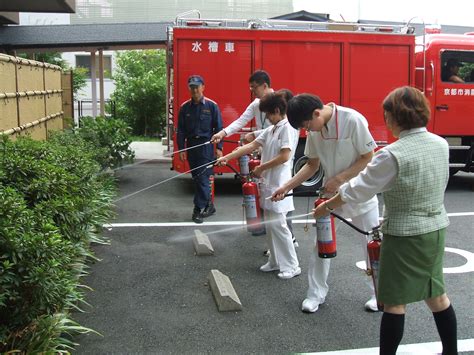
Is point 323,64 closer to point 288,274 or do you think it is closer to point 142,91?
point 288,274

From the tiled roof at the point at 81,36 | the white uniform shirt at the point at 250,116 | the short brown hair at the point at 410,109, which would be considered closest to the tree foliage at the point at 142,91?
the tiled roof at the point at 81,36

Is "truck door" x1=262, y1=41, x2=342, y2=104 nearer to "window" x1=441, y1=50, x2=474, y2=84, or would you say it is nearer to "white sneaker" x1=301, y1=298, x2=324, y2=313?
"window" x1=441, y1=50, x2=474, y2=84

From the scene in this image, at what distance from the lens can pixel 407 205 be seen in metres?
3.00

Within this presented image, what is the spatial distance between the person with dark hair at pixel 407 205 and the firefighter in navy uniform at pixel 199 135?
4.47 meters

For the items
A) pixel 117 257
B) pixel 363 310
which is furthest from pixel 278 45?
pixel 363 310

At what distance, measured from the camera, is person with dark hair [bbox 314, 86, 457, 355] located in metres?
2.96

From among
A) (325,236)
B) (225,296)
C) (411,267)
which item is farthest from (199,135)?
(411,267)

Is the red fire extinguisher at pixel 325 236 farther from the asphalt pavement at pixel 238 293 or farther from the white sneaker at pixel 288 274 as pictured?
the white sneaker at pixel 288 274

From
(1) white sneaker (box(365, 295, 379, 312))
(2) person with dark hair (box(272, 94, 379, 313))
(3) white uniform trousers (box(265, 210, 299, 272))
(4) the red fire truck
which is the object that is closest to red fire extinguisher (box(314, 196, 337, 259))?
(2) person with dark hair (box(272, 94, 379, 313))

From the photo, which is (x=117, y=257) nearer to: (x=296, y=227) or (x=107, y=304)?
(x=107, y=304)

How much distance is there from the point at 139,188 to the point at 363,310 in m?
6.45

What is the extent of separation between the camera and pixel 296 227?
718cm

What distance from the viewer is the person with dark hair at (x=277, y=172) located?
4.88 meters

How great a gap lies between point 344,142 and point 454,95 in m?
6.51
